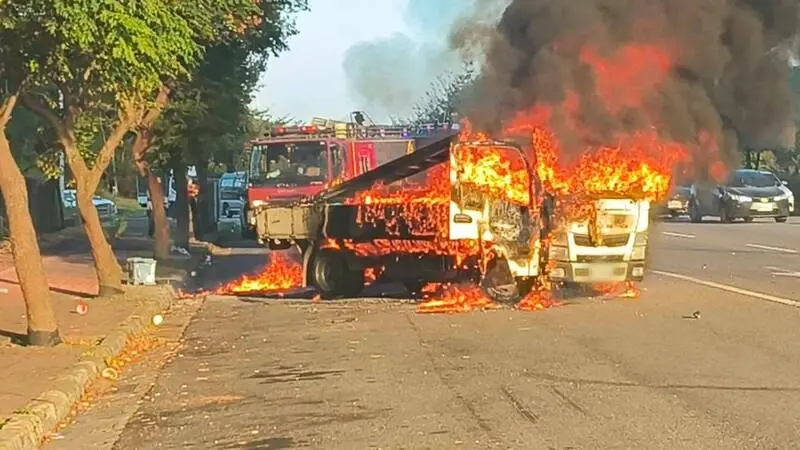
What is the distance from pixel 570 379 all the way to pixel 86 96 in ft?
32.9

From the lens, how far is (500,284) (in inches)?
639

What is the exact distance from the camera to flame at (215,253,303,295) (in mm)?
20922

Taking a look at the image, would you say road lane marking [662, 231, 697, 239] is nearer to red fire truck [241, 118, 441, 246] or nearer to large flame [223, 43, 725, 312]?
red fire truck [241, 118, 441, 246]

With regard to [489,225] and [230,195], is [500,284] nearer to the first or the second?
[489,225]

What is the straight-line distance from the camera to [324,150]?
1016 inches

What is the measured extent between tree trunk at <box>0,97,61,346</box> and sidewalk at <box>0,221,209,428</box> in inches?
9.6

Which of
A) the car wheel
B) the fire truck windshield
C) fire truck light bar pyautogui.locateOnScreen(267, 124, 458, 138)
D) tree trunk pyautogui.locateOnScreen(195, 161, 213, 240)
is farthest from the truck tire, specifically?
the car wheel

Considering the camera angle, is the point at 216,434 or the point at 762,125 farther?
the point at 762,125

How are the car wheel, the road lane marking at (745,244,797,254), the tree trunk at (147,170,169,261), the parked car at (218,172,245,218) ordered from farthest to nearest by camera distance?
the parked car at (218,172,245,218), the car wheel, the tree trunk at (147,170,169,261), the road lane marking at (745,244,797,254)

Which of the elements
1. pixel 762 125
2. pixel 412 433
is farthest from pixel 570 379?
pixel 762 125

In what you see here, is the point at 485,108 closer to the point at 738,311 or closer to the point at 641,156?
the point at 641,156

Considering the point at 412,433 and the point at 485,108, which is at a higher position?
the point at 485,108

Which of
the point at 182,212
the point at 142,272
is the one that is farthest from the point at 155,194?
the point at 142,272

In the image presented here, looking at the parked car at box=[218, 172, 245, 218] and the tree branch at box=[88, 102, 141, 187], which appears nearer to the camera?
the tree branch at box=[88, 102, 141, 187]
